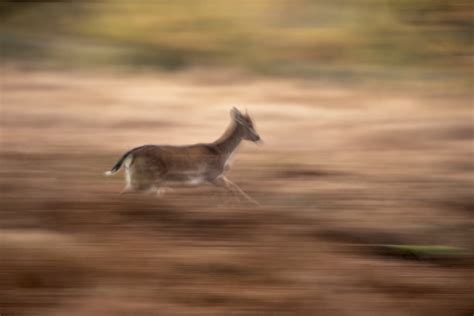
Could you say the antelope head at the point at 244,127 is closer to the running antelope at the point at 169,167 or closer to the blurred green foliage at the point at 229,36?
the running antelope at the point at 169,167

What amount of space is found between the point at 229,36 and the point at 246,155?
6.20 m

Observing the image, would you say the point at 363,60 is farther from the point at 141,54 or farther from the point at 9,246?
the point at 9,246

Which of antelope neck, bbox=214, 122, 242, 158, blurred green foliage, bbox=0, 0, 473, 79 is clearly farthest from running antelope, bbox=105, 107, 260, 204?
blurred green foliage, bbox=0, 0, 473, 79

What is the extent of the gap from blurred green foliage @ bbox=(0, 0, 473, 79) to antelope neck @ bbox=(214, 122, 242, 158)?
6522 mm

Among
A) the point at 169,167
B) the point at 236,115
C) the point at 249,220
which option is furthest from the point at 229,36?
the point at 169,167

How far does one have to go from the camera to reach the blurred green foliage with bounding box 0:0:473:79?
13.9m

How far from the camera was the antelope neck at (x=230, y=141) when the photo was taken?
6809mm

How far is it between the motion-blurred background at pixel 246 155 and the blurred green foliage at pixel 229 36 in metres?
0.03

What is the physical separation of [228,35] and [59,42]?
2.39 m

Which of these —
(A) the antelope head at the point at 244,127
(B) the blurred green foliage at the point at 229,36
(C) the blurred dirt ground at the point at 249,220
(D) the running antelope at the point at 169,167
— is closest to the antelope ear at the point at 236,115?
(A) the antelope head at the point at 244,127

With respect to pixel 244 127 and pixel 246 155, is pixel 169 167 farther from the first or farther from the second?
pixel 246 155

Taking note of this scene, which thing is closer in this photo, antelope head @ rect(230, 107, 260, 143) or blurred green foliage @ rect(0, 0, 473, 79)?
antelope head @ rect(230, 107, 260, 143)

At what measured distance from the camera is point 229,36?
1502 cm

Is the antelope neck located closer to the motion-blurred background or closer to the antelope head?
the antelope head
